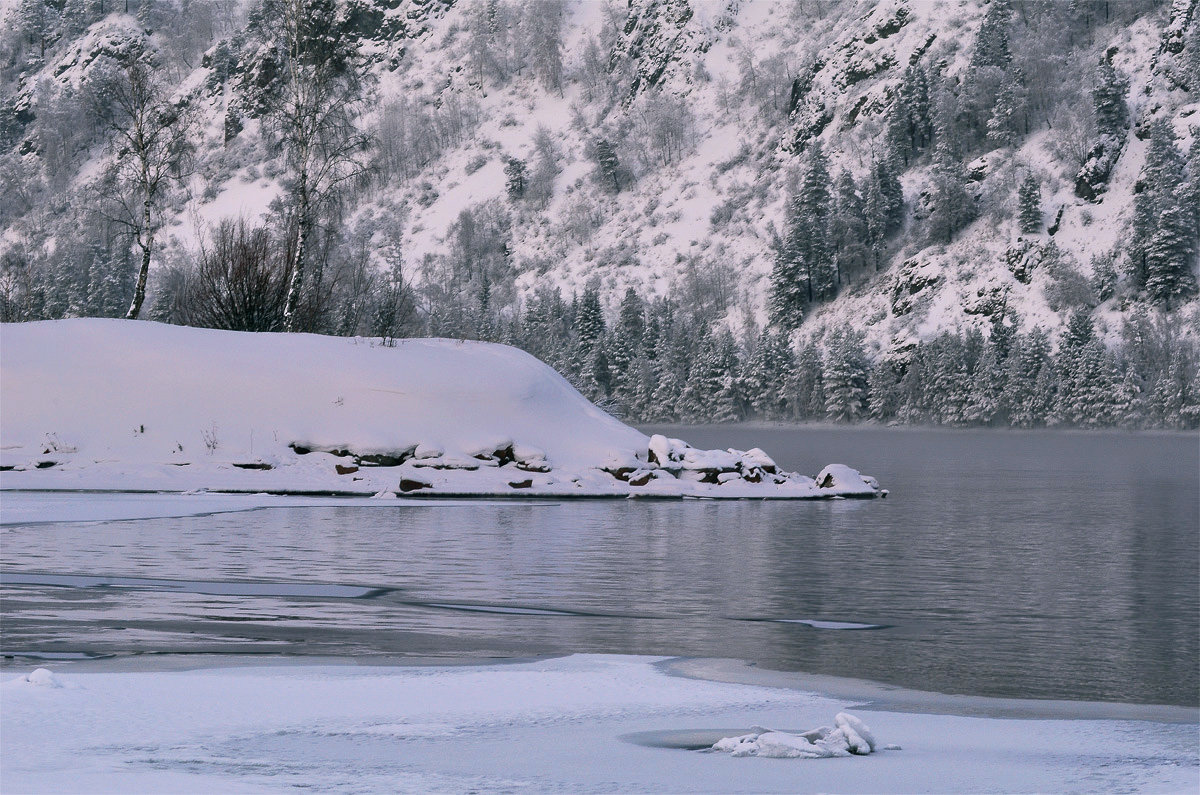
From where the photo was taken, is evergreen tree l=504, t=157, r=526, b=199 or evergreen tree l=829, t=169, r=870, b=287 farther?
evergreen tree l=504, t=157, r=526, b=199

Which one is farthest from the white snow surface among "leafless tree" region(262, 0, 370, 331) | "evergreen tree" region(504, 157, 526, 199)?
"evergreen tree" region(504, 157, 526, 199)

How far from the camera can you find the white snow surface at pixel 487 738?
18.5 feet

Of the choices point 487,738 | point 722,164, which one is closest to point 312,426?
point 487,738

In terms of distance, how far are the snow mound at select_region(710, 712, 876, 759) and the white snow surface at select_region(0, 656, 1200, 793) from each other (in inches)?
1.3

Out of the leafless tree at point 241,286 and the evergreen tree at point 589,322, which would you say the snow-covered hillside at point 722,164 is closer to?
the evergreen tree at point 589,322

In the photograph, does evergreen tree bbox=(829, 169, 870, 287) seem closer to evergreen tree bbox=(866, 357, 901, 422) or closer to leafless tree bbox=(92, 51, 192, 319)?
evergreen tree bbox=(866, 357, 901, 422)

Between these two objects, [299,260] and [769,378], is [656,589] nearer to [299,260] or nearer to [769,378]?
[299,260]

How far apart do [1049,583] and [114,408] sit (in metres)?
16.5

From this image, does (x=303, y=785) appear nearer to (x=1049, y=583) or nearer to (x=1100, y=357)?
(x=1049, y=583)

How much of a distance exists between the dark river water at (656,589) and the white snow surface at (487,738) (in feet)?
3.20

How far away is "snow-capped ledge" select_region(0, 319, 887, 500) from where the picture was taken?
23.0 metres

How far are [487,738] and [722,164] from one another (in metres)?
131

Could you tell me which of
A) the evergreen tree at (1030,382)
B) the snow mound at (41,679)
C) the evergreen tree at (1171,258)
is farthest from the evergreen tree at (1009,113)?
the snow mound at (41,679)

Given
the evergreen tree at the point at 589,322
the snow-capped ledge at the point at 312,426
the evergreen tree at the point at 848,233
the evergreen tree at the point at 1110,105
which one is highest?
the evergreen tree at the point at 1110,105
